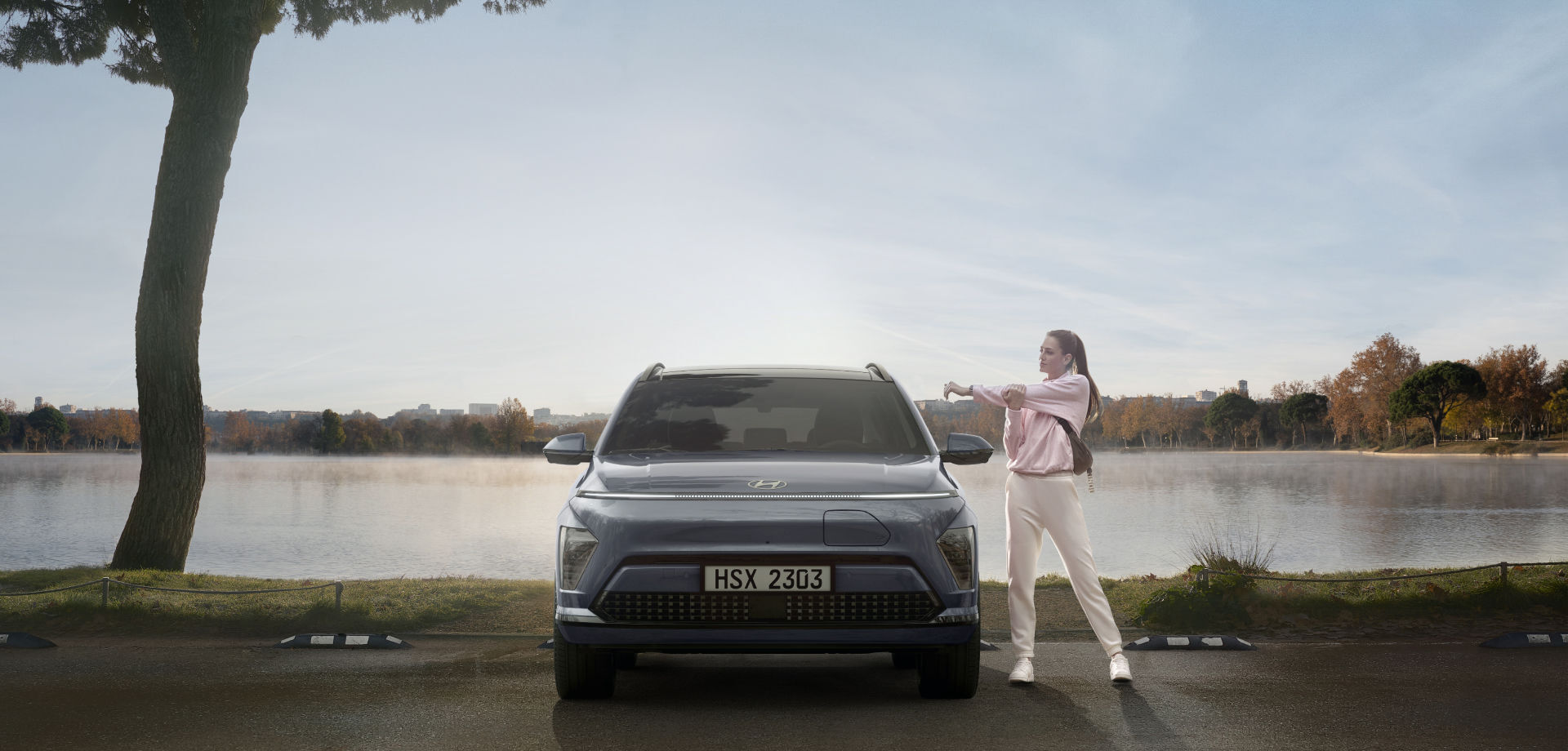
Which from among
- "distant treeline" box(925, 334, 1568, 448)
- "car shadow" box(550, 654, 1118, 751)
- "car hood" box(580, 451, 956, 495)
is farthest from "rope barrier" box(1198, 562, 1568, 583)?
"distant treeline" box(925, 334, 1568, 448)

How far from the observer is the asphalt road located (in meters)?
4.69

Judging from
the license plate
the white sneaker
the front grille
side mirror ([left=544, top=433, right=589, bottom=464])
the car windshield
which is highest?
the car windshield

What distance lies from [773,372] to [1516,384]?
399 ft

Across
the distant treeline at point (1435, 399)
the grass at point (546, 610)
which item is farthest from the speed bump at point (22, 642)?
the distant treeline at point (1435, 399)

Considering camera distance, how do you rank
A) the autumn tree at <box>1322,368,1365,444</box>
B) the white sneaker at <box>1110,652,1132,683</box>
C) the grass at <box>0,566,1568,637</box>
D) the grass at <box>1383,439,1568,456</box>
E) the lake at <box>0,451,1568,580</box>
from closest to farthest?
the white sneaker at <box>1110,652,1132,683</box> < the grass at <box>0,566,1568,637</box> < the lake at <box>0,451,1568,580</box> < the grass at <box>1383,439,1568,456</box> < the autumn tree at <box>1322,368,1365,444</box>

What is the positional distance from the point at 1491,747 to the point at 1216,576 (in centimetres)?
392

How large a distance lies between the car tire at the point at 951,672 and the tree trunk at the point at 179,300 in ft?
31.2

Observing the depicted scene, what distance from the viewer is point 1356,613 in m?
8.35

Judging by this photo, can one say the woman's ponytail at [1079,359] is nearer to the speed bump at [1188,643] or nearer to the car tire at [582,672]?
the speed bump at [1188,643]

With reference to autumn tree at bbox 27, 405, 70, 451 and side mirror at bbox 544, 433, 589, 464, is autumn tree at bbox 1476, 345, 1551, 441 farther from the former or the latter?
autumn tree at bbox 27, 405, 70, 451

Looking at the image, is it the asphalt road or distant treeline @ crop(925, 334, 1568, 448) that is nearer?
the asphalt road

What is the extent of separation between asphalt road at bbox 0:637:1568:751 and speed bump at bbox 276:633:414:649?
0.59ft

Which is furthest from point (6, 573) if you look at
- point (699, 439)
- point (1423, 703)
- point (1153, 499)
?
point (1153, 499)

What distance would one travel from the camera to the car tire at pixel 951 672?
5.13 m
